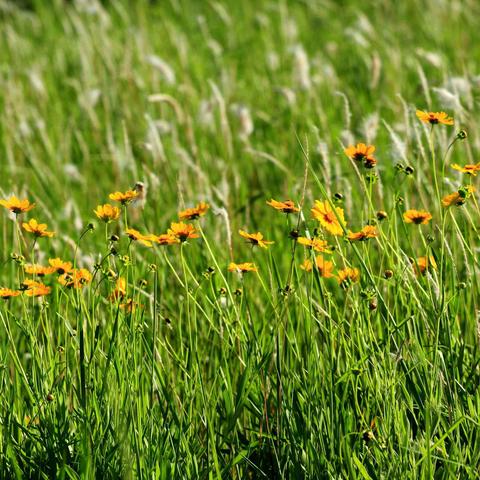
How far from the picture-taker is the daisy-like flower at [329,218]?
69.6 inches

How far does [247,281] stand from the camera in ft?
8.11

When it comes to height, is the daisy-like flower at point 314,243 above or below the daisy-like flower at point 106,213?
below

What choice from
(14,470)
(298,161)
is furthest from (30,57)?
(14,470)

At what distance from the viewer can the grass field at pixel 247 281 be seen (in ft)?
5.63

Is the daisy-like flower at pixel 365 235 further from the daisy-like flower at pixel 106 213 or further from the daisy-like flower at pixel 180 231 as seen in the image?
the daisy-like flower at pixel 106 213

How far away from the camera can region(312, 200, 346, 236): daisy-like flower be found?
1.77 meters

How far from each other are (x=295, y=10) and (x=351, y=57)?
56.8 inches

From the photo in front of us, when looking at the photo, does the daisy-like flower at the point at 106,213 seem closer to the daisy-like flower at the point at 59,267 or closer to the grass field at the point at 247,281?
the grass field at the point at 247,281

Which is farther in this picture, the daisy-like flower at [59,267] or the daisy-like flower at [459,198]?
the daisy-like flower at [59,267]

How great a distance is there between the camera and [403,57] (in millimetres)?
4930

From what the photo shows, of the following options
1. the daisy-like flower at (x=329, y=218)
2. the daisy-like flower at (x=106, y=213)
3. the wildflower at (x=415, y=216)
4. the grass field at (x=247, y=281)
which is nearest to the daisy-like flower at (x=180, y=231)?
the grass field at (x=247, y=281)

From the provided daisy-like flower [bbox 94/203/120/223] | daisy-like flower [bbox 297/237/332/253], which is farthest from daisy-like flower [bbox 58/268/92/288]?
daisy-like flower [bbox 297/237/332/253]

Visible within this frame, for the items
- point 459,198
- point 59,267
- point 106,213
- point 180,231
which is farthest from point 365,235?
point 59,267

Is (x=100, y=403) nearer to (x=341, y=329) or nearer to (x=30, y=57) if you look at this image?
(x=341, y=329)
